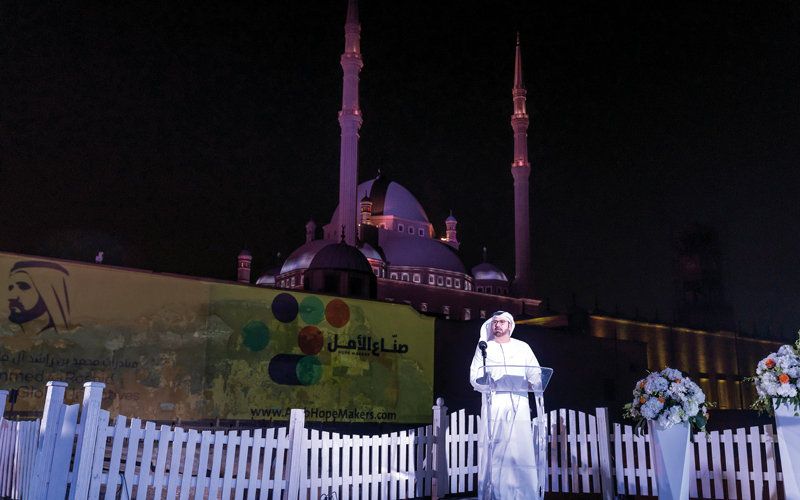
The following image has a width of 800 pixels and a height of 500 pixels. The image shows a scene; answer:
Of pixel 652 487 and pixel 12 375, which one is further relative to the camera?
pixel 12 375

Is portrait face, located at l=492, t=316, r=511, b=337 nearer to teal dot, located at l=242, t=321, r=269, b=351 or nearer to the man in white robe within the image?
the man in white robe

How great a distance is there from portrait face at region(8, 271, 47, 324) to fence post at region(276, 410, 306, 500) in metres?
10.5

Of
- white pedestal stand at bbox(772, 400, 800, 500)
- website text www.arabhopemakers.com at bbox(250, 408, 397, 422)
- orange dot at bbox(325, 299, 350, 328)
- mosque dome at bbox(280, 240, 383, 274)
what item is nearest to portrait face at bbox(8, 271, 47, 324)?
website text www.arabhopemakers.com at bbox(250, 408, 397, 422)

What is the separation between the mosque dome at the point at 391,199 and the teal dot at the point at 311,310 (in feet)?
120

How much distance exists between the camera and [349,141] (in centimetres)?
4012

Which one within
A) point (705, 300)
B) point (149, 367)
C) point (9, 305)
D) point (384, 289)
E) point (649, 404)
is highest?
point (705, 300)

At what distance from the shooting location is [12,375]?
14.2 meters

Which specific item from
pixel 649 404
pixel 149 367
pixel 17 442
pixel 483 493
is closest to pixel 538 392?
pixel 483 493

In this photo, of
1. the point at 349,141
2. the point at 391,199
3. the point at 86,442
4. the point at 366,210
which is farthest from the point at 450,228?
the point at 86,442

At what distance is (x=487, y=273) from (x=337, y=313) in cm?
3686

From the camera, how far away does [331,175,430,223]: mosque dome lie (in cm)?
5659

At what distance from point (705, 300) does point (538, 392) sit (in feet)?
220

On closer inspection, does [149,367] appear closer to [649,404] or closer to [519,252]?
[649,404]

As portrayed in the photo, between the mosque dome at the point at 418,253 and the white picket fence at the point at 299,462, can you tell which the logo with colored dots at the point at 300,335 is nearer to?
→ the white picket fence at the point at 299,462
